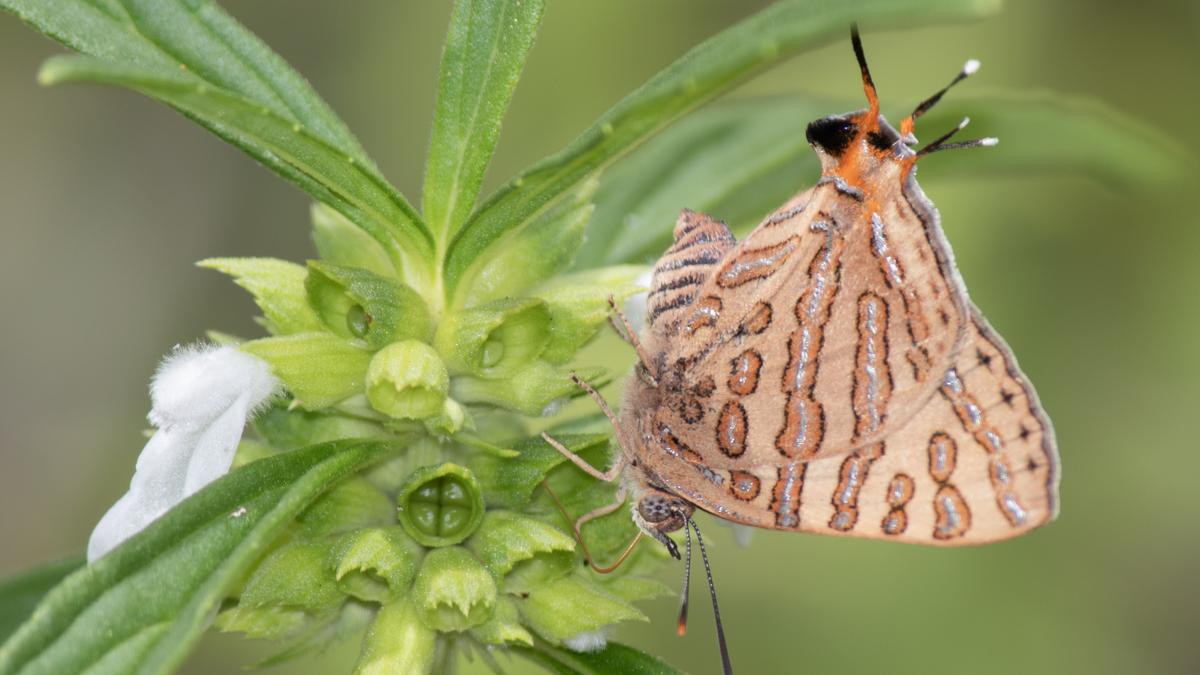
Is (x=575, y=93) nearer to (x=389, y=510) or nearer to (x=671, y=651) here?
(x=671, y=651)

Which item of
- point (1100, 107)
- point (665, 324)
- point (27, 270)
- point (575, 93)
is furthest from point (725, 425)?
point (27, 270)

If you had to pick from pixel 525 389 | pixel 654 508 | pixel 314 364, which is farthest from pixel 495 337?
pixel 654 508

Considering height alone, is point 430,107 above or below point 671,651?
above

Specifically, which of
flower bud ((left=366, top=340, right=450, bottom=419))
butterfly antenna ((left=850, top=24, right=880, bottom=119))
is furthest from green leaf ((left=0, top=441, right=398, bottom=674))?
butterfly antenna ((left=850, top=24, right=880, bottom=119))

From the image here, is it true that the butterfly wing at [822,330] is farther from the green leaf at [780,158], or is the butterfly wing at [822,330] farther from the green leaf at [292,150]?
the green leaf at [780,158]

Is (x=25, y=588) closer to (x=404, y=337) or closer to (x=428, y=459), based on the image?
(x=428, y=459)

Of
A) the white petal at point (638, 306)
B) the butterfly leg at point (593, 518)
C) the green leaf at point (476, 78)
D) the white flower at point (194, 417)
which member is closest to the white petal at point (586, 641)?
the butterfly leg at point (593, 518)
